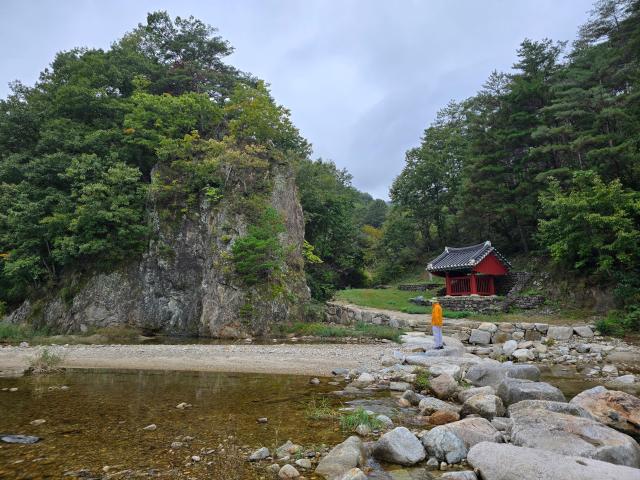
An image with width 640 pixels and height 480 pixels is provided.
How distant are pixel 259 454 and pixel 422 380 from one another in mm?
5447

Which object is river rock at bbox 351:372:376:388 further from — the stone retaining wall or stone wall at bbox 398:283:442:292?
stone wall at bbox 398:283:442:292

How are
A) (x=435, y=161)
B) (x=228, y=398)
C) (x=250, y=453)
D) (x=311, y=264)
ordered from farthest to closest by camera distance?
(x=435, y=161)
(x=311, y=264)
(x=228, y=398)
(x=250, y=453)

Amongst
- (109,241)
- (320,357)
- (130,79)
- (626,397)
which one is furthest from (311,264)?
(626,397)

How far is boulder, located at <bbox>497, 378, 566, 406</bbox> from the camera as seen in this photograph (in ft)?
24.3

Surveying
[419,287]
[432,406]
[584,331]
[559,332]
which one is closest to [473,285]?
[559,332]

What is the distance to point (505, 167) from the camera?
31562mm

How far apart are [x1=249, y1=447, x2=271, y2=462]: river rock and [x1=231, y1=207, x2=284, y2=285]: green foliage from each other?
15.2 m

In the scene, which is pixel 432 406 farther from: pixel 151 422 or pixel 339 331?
pixel 339 331

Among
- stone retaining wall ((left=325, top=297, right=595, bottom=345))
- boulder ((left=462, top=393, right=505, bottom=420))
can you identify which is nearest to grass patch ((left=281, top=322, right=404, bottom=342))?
stone retaining wall ((left=325, top=297, right=595, bottom=345))

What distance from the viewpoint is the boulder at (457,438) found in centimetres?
538

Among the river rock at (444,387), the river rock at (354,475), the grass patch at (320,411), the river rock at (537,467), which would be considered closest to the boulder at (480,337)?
the river rock at (444,387)

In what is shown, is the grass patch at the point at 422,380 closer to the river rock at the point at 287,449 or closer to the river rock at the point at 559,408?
the river rock at the point at 559,408

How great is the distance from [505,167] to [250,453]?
3192cm

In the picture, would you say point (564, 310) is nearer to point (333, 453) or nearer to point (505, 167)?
point (505, 167)
